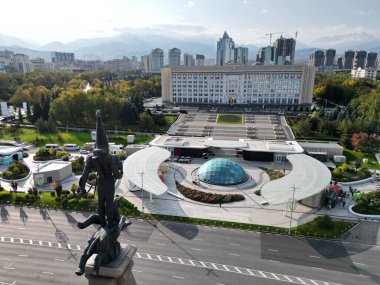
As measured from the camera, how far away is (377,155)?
6781cm

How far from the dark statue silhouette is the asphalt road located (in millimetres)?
13375

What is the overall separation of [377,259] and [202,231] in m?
20.4

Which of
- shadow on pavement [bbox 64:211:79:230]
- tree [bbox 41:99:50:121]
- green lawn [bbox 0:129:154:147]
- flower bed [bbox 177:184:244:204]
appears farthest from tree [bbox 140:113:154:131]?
shadow on pavement [bbox 64:211:79:230]

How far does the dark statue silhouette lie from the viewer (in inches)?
633

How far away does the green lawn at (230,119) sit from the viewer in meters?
99.2

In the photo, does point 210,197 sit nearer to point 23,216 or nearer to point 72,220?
point 72,220

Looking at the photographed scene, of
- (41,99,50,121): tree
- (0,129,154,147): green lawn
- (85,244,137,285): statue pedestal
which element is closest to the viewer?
(85,244,137,285): statue pedestal

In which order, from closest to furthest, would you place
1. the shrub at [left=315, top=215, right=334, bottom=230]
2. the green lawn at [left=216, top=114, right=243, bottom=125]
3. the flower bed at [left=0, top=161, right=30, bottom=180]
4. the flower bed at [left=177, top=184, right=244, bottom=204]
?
the shrub at [left=315, top=215, right=334, bottom=230]
the flower bed at [left=177, top=184, right=244, bottom=204]
the flower bed at [left=0, top=161, right=30, bottom=180]
the green lawn at [left=216, top=114, right=243, bottom=125]

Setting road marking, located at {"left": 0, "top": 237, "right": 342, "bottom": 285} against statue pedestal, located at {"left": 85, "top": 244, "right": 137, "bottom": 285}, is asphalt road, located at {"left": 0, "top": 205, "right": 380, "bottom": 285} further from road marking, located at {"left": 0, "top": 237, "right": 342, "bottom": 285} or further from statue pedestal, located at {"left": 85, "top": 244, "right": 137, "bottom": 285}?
statue pedestal, located at {"left": 85, "top": 244, "right": 137, "bottom": 285}

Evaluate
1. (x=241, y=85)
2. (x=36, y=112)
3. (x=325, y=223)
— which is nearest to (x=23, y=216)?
(x=325, y=223)

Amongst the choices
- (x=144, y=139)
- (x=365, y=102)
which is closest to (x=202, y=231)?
(x=144, y=139)

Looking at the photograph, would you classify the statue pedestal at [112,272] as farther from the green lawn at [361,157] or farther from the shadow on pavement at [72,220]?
the green lawn at [361,157]

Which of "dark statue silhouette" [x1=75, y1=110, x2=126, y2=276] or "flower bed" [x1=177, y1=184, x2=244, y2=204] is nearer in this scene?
"dark statue silhouette" [x1=75, y1=110, x2=126, y2=276]

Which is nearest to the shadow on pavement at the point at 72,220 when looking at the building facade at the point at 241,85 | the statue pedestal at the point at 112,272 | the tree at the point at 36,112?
the statue pedestal at the point at 112,272
